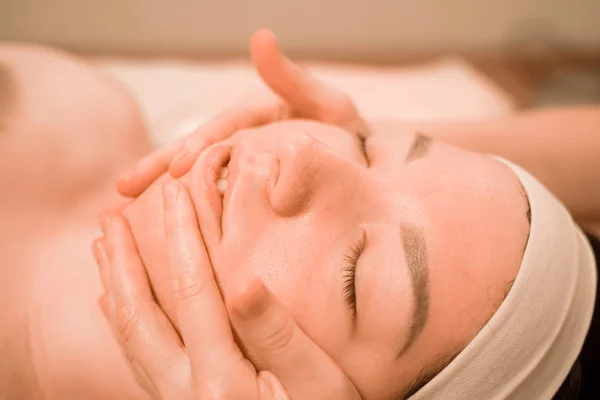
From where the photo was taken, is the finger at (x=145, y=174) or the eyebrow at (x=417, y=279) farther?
the finger at (x=145, y=174)

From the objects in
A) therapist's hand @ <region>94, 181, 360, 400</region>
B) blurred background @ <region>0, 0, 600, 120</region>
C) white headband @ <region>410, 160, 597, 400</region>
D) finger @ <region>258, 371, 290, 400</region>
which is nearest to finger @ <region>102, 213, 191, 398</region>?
therapist's hand @ <region>94, 181, 360, 400</region>

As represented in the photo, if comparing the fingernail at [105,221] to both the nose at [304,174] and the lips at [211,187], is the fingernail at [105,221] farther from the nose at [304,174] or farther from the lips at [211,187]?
the nose at [304,174]

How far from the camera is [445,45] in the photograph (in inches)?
87.7

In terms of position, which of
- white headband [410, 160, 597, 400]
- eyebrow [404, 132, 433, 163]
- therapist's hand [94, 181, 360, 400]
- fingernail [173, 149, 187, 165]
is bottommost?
white headband [410, 160, 597, 400]

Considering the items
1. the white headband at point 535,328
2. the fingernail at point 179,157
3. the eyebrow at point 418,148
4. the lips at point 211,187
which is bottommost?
the white headband at point 535,328

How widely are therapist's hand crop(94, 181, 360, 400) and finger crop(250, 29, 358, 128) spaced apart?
0.99 feet

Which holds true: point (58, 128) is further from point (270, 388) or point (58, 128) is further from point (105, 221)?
point (270, 388)

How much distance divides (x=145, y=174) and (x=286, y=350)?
0.37m

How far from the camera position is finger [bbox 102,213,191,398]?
675 millimetres

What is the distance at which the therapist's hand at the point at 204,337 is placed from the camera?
0.63 meters

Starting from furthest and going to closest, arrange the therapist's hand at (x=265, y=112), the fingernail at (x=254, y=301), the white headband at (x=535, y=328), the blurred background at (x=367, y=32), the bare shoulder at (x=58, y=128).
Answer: the blurred background at (x=367, y=32) < the bare shoulder at (x=58, y=128) < the therapist's hand at (x=265, y=112) < the white headband at (x=535, y=328) < the fingernail at (x=254, y=301)

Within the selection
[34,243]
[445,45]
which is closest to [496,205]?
[34,243]

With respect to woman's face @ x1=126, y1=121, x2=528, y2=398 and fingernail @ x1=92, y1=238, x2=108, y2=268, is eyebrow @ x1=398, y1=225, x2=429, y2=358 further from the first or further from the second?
fingernail @ x1=92, y1=238, x2=108, y2=268

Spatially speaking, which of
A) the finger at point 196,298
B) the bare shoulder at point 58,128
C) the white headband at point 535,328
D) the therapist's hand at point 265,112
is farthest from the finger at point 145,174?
the white headband at point 535,328
